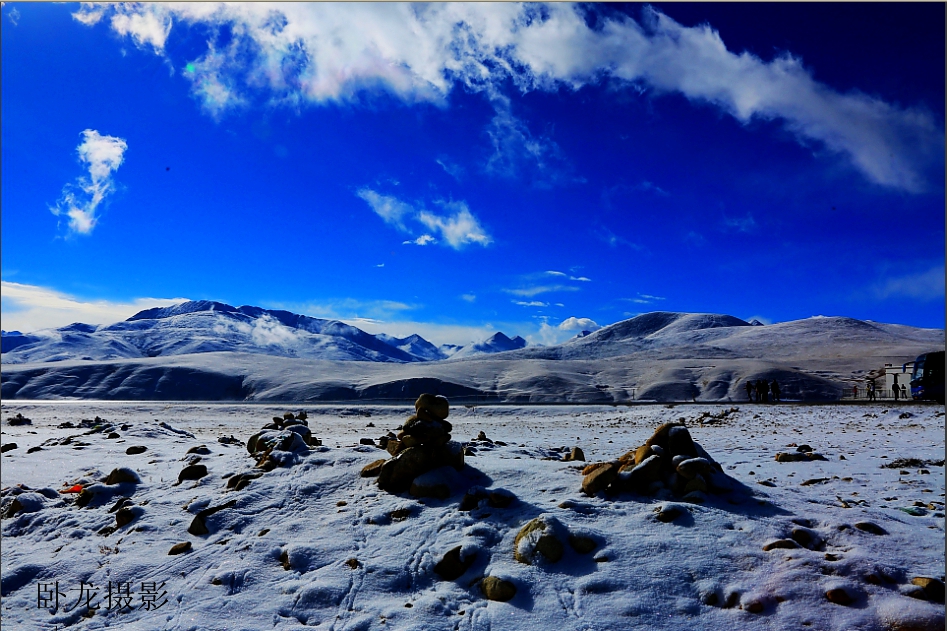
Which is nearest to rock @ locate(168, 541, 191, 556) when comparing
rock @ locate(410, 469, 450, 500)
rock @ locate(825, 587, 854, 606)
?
rock @ locate(410, 469, 450, 500)

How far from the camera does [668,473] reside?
8.27 metres

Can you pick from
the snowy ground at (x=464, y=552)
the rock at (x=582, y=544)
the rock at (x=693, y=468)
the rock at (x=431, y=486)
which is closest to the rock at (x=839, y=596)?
the snowy ground at (x=464, y=552)

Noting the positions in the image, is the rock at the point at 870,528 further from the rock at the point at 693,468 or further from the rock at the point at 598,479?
the rock at the point at 598,479

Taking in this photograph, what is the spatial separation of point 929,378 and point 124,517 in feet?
135

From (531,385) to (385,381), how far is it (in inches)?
818

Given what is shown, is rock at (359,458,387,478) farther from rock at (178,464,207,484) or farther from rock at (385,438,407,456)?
rock at (178,464,207,484)

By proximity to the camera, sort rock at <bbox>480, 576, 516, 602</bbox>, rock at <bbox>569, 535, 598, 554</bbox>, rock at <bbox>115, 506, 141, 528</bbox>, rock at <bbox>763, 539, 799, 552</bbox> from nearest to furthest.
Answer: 1. rock at <bbox>480, 576, 516, 602</bbox>
2. rock at <bbox>763, 539, 799, 552</bbox>
3. rock at <bbox>569, 535, 598, 554</bbox>
4. rock at <bbox>115, 506, 141, 528</bbox>

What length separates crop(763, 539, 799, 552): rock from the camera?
20.8 feet

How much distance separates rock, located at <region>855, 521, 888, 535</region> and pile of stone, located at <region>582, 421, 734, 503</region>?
5.29 ft

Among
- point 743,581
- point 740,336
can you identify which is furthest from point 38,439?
point 740,336

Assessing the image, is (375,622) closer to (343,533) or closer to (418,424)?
(343,533)

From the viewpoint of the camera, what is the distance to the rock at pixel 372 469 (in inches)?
377

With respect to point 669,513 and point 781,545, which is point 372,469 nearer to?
point 669,513

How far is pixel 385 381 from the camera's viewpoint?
78562 millimetres
